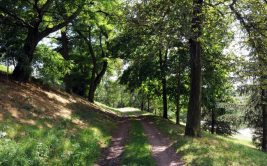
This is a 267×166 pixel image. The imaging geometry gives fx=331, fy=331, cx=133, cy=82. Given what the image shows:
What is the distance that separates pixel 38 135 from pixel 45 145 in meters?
1.40

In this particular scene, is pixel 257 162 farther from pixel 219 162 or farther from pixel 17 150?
pixel 17 150

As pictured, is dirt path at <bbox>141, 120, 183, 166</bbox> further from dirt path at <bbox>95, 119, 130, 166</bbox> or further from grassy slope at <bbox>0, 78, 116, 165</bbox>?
grassy slope at <bbox>0, 78, 116, 165</bbox>

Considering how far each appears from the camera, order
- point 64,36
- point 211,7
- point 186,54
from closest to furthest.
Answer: point 211,7 < point 186,54 < point 64,36

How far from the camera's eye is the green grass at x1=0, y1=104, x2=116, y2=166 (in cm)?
915

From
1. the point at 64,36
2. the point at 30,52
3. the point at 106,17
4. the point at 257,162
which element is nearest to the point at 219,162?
the point at 257,162

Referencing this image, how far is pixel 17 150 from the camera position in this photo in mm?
9289

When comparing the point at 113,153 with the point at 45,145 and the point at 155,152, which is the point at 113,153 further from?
the point at 45,145

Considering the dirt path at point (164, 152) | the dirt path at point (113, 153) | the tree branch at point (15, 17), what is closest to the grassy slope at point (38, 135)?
the dirt path at point (113, 153)

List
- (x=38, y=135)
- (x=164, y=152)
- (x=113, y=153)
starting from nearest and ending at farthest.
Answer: (x=38, y=135)
(x=113, y=153)
(x=164, y=152)

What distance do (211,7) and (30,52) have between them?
483 inches

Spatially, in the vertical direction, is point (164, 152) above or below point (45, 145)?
below

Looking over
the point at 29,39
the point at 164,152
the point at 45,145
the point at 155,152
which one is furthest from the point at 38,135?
the point at 29,39

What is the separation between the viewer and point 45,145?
432 inches

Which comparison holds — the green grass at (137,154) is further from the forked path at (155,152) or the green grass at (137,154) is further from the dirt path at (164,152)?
the dirt path at (164,152)
